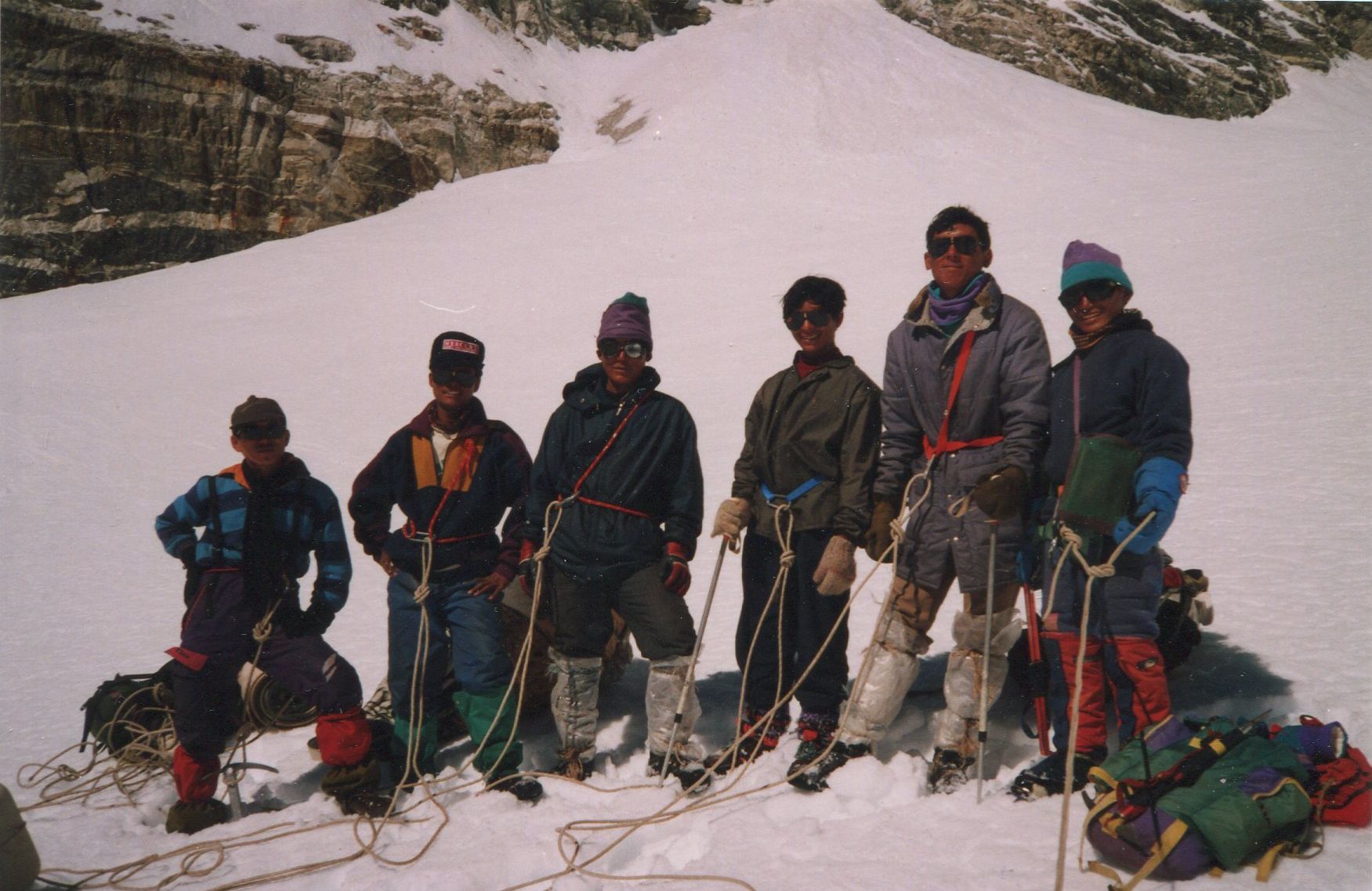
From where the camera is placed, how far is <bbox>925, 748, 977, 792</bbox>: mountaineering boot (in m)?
2.89

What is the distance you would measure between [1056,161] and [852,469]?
756 inches

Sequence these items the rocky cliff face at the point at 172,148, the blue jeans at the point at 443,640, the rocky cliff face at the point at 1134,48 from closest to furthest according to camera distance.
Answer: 1. the blue jeans at the point at 443,640
2. the rocky cliff face at the point at 172,148
3. the rocky cliff face at the point at 1134,48

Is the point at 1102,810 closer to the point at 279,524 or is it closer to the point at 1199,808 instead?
the point at 1199,808

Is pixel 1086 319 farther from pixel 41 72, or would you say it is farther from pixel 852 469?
pixel 41 72

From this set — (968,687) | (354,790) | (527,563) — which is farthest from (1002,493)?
(354,790)

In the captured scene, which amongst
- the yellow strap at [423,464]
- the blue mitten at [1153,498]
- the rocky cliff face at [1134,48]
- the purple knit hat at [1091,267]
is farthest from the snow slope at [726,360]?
the rocky cliff face at [1134,48]

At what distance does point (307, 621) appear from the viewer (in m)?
3.33

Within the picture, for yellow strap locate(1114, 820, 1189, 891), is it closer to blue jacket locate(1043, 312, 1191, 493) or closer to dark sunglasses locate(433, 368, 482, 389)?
blue jacket locate(1043, 312, 1191, 493)

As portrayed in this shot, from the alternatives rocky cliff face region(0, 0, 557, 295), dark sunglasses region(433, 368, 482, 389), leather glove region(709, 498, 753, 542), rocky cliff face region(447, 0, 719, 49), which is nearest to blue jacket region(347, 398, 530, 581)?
dark sunglasses region(433, 368, 482, 389)

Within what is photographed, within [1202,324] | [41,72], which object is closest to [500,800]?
[1202,324]

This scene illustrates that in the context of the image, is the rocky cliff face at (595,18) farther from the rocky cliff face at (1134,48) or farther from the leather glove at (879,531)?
the leather glove at (879,531)

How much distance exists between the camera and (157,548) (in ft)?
21.9

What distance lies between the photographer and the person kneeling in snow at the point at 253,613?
324 cm

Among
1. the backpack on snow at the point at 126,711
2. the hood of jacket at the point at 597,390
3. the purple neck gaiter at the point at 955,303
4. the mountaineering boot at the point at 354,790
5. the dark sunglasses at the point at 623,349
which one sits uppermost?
the purple neck gaiter at the point at 955,303
